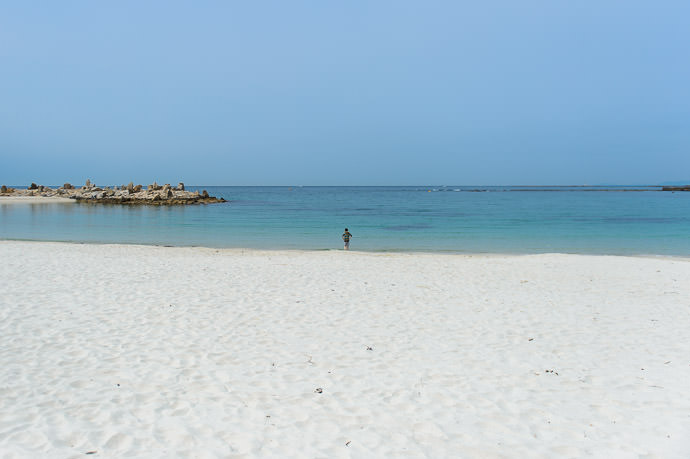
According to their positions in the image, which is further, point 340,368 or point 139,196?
point 139,196

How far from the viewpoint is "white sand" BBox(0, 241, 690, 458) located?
15.0 ft

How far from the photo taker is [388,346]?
24.2 feet

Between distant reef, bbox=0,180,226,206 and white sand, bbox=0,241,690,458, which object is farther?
distant reef, bbox=0,180,226,206

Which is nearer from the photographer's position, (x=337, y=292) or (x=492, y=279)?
(x=337, y=292)

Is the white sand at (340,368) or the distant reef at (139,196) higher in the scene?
the distant reef at (139,196)

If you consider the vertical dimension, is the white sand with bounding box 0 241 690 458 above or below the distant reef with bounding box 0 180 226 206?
below

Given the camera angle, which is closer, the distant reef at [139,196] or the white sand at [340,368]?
the white sand at [340,368]

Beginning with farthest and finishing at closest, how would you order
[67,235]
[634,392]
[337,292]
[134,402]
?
[67,235] → [337,292] → [634,392] → [134,402]

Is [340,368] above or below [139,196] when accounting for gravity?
below

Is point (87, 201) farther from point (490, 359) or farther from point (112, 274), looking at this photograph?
point (490, 359)

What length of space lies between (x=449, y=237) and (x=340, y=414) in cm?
2389

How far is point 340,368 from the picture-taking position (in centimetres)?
643

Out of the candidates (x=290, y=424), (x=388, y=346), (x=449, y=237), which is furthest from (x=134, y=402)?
(x=449, y=237)

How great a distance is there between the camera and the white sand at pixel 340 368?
181 inches
